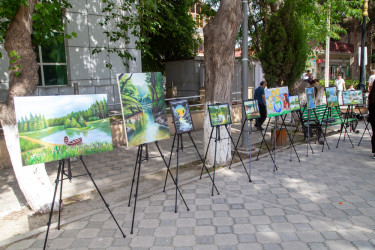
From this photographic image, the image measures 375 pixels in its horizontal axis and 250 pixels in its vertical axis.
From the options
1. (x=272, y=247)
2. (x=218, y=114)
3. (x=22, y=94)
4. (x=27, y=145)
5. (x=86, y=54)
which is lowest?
(x=272, y=247)

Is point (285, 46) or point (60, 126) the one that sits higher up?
point (285, 46)

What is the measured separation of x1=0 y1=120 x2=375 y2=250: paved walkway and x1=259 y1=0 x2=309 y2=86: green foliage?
4.06 m

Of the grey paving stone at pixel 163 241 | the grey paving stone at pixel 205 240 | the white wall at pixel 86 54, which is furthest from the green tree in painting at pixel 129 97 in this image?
the white wall at pixel 86 54

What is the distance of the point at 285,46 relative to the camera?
353 inches

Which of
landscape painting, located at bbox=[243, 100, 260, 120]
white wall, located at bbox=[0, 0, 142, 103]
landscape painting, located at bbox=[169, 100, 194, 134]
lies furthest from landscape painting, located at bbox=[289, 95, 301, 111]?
white wall, located at bbox=[0, 0, 142, 103]

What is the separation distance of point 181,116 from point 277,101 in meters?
2.63

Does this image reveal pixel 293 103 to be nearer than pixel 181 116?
No

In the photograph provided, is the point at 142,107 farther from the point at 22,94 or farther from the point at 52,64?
the point at 52,64

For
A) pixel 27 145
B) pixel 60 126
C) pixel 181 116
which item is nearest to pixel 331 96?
pixel 181 116

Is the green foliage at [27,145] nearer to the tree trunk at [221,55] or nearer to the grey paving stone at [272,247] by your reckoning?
the grey paving stone at [272,247]

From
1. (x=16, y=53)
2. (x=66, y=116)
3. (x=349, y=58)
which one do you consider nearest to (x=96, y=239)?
(x=66, y=116)

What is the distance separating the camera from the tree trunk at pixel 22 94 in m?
4.28

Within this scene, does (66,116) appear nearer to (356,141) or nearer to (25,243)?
(25,243)

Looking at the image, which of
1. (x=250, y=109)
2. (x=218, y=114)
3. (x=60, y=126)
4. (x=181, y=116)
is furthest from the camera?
(x=250, y=109)
